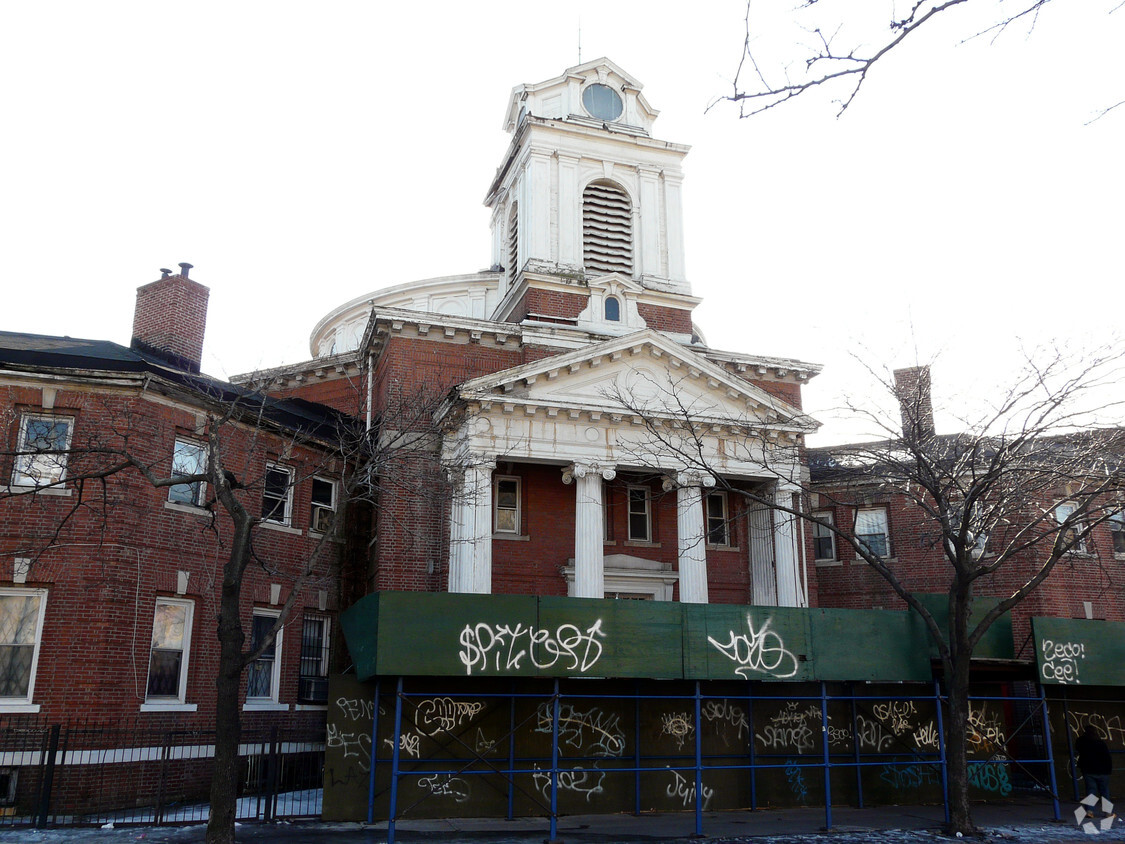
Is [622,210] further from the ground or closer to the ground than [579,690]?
further from the ground

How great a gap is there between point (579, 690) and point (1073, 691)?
34.0 ft

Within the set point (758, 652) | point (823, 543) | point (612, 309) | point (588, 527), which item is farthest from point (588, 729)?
point (823, 543)

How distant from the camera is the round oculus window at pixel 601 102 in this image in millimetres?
31062

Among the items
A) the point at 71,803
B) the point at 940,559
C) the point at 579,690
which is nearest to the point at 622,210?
the point at 940,559

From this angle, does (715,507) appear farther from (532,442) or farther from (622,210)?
(622,210)

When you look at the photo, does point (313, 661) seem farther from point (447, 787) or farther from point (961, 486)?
point (961, 486)

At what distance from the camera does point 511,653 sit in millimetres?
14469

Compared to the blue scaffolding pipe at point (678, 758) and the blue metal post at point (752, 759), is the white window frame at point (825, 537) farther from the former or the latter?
the blue metal post at point (752, 759)

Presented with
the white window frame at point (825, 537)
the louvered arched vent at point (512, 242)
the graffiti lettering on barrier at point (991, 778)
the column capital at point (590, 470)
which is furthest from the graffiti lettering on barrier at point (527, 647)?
the louvered arched vent at point (512, 242)

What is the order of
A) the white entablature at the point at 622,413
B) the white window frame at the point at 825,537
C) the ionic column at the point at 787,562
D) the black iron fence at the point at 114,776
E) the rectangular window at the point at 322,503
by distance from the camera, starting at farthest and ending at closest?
the white window frame at the point at 825,537
the ionic column at the point at 787,562
the rectangular window at the point at 322,503
the white entablature at the point at 622,413
the black iron fence at the point at 114,776

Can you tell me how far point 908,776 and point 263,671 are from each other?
519 inches

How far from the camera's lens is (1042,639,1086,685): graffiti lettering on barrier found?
1695 centimetres

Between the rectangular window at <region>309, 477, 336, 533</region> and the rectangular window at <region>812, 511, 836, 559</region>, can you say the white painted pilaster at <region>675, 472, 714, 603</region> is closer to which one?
the rectangular window at <region>309, 477, 336, 533</region>

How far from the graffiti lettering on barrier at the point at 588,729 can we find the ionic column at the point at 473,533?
4.46 meters
